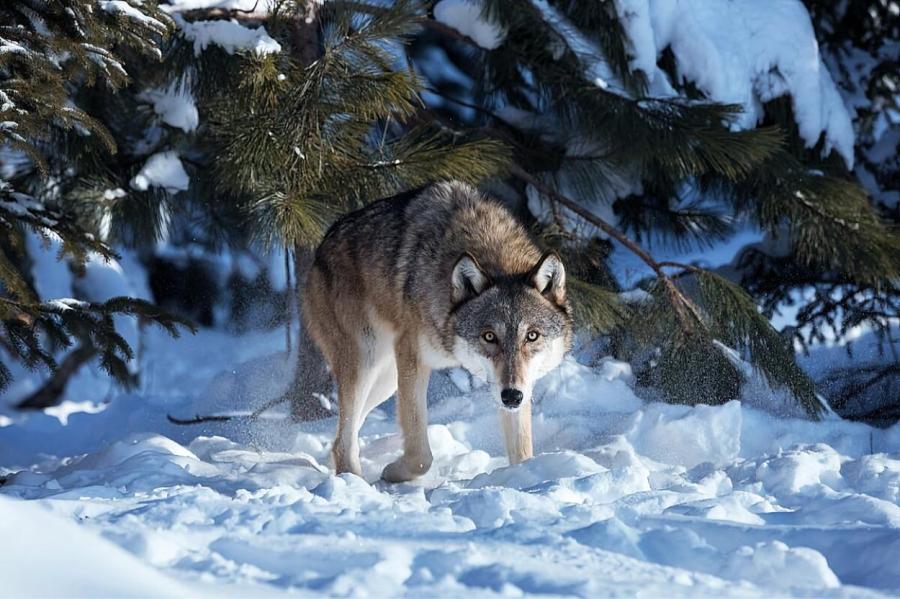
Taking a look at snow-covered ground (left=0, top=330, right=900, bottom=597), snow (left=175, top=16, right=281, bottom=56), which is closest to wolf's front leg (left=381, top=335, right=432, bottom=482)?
snow-covered ground (left=0, top=330, right=900, bottom=597)

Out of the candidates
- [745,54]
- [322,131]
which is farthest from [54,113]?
[745,54]

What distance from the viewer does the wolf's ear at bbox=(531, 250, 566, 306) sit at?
17.5 feet

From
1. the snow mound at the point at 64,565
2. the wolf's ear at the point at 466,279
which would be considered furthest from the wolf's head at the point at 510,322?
the snow mound at the point at 64,565

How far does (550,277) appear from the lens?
215 inches

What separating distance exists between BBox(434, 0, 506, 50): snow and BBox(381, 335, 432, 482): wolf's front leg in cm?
260

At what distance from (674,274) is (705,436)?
2.10 m

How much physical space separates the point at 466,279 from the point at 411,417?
0.87 m

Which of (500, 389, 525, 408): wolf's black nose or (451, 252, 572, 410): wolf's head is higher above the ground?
(451, 252, 572, 410): wolf's head

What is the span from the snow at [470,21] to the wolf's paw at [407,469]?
3.22 meters

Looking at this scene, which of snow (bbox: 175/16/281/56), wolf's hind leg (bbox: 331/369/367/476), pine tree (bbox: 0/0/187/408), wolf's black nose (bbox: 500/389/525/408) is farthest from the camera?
snow (bbox: 175/16/281/56)

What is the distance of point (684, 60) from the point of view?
297 inches

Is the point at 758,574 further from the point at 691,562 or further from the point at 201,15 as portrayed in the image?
the point at 201,15

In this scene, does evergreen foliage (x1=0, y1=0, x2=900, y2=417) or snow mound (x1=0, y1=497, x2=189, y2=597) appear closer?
snow mound (x1=0, y1=497, x2=189, y2=597)

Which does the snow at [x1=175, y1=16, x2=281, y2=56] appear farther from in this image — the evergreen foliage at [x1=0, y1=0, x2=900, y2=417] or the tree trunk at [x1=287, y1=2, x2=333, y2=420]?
the tree trunk at [x1=287, y1=2, x2=333, y2=420]
